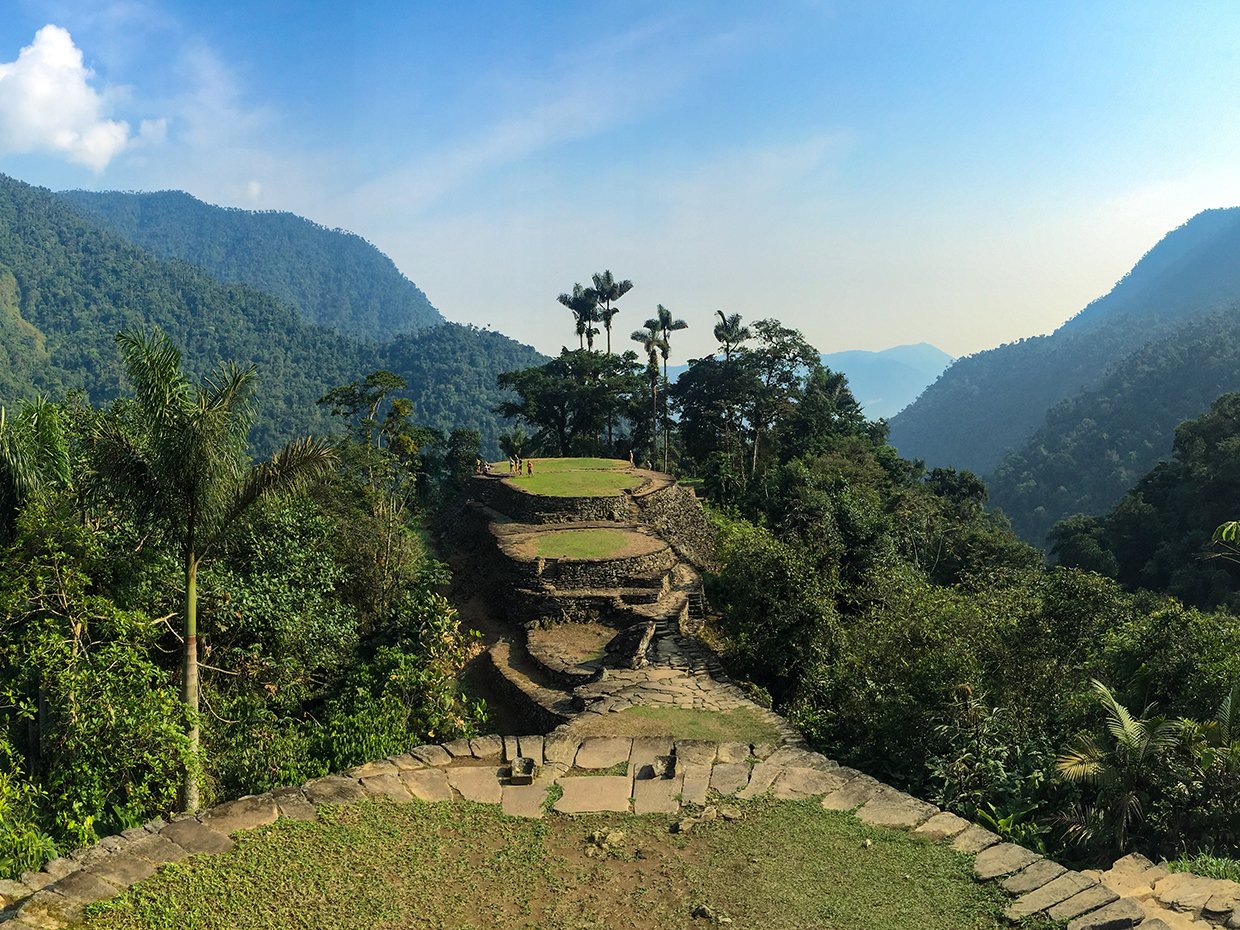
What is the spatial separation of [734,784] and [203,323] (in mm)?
116981

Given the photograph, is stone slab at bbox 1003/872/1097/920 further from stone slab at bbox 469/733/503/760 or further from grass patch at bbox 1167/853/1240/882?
stone slab at bbox 469/733/503/760

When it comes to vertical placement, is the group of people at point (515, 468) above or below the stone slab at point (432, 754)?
above

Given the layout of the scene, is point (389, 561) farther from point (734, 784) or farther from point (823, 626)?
point (734, 784)

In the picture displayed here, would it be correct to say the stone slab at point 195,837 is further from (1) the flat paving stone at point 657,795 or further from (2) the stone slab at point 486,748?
(1) the flat paving stone at point 657,795

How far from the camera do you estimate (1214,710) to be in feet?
28.8

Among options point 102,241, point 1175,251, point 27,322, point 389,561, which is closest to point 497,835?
point 389,561

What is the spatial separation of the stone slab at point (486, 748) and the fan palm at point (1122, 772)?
5.44m

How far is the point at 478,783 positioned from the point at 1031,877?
15.4 ft

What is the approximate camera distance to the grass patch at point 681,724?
1061 centimetres

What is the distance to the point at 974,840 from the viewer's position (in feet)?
21.2

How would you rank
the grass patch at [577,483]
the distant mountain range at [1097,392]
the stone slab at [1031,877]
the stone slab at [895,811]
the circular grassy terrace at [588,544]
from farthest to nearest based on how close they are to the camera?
the distant mountain range at [1097,392], the grass patch at [577,483], the circular grassy terrace at [588,544], the stone slab at [895,811], the stone slab at [1031,877]

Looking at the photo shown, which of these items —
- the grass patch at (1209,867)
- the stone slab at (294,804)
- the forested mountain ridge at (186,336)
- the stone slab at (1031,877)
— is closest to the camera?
the stone slab at (1031,877)

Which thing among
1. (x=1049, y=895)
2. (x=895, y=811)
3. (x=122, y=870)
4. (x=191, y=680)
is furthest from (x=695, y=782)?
(x=191, y=680)

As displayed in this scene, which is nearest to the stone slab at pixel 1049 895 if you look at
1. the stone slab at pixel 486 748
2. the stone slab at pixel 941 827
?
the stone slab at pixel 941 827
